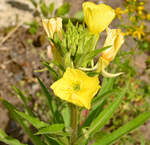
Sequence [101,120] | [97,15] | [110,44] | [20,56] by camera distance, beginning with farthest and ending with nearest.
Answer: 1. [20,56]
2. [101,120]
3. [110,44]
4. [97,15]

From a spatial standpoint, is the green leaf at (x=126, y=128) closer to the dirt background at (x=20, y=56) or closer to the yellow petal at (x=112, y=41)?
the yellow petal at (x=112, y=41)

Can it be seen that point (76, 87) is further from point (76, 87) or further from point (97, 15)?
point (97, 15)

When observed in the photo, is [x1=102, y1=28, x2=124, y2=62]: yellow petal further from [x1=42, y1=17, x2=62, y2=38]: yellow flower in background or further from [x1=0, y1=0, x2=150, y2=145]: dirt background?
[x1=0, y1=0, x2=150, y2=145]: dirt background

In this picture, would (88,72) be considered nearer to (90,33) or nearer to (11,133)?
(90,33)

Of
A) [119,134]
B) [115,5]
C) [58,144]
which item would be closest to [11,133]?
[58,144]

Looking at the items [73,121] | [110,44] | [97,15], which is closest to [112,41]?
[110,44]
